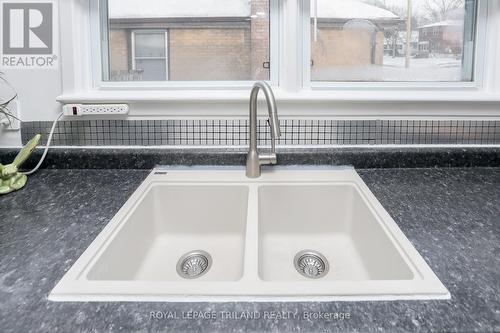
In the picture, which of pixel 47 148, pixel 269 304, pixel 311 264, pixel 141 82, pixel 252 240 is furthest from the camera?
pixel 141 82

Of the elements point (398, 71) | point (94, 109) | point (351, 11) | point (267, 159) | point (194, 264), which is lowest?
point (194, 264)

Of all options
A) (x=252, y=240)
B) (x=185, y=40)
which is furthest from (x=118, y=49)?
(x=252, y=240)

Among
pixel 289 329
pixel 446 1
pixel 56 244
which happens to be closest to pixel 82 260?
pixel 56 244

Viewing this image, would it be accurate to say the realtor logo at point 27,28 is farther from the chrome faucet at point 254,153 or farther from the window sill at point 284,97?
the chrome faucet at point 254,153

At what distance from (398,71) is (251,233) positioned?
35.7 inches

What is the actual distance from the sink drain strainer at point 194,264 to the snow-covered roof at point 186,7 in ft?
2.72

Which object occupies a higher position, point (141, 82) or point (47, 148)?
point (141, 82)

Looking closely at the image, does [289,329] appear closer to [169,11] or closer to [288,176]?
[288,176]

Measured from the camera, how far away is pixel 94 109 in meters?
1.29

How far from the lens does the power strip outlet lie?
128 centimetres

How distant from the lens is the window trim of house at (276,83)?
1283 mm

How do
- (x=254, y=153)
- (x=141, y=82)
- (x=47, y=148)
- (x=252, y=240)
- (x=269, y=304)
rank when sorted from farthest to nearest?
(x=141, y=82) → (x=47, y=148) → (x=254, y=153) → (x=252, y=240) → (x=269, y=304)

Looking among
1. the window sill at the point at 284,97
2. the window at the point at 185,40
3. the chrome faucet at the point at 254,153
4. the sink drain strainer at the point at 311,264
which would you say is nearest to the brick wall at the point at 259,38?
the window at the point at 185,40

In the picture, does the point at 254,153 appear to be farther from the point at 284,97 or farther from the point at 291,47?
the point at 291,47
